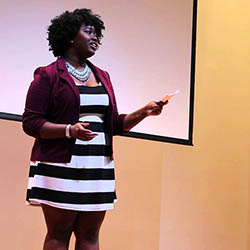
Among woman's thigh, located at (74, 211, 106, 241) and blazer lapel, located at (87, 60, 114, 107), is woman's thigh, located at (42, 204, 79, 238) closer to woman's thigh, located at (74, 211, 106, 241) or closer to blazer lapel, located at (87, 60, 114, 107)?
woman's thigh, located at (74, 211, 106, 241)

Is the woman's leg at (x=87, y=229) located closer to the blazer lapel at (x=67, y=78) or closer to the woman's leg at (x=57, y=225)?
the woman's leg at (x=57, y=225)

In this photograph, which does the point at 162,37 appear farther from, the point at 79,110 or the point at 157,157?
the point at 79,110

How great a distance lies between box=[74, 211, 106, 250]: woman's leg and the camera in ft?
4.37

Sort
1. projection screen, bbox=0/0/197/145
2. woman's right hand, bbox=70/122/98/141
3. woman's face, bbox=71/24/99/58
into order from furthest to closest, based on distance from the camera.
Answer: projection screen, bbox=0/0/197/145, woman's face, bbox=71/24/99/58, woman's right hand, bbox=70/122/98/141

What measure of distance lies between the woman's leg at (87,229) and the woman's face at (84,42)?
509 mm

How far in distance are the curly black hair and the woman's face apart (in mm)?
14

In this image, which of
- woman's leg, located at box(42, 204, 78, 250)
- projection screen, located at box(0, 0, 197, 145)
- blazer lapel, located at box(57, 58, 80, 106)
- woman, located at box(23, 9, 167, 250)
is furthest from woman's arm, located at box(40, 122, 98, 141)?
projection screen, located at box(0, 0, 197, 145)

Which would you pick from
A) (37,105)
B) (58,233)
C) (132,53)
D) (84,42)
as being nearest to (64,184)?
(58,233)

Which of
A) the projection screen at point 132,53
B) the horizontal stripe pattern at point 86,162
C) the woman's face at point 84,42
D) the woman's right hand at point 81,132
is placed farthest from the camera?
the projection screen at point 132,53

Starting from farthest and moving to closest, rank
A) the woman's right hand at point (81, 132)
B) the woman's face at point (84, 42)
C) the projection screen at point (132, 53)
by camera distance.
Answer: the projection screen at point (132, 53) < the woman's face at point (84, 42) < the woman's right hand at point (81, 132)

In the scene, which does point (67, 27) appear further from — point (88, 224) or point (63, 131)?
point (88, 224)

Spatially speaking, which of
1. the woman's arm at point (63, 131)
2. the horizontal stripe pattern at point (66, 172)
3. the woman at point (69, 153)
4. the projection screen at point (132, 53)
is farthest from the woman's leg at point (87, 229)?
the projection screen at point (132, 53)

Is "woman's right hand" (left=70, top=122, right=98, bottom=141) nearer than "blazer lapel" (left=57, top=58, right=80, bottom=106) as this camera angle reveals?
Yes

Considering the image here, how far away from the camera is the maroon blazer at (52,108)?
4.23 feet
